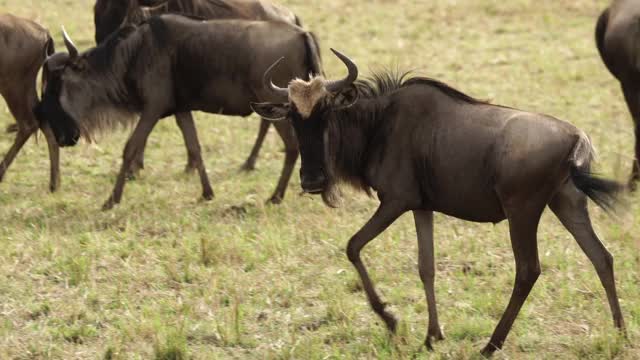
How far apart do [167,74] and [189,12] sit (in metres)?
1.43

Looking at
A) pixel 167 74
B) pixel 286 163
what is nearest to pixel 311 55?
pixel 286 163

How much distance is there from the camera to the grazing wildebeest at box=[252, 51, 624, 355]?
19.4 ft

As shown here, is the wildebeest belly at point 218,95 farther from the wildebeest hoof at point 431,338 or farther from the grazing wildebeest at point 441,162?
the wildebeest hoof at point 431,338

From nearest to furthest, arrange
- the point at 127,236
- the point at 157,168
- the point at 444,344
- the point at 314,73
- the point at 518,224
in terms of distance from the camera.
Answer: the point at 518,224 < the point at 444,344 < the point at 127,236 < the point at 314,73 < the point at 157,168

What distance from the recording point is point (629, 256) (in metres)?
7.89

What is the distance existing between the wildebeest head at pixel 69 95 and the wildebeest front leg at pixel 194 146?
2.34 ft

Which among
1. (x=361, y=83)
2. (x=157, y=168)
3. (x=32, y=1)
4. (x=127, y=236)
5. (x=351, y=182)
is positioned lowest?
(x=32, y=1)

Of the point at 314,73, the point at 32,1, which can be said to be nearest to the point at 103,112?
the point at 314,73

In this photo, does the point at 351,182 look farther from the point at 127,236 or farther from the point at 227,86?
the point at 227,86

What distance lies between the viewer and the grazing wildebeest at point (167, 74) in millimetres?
9391

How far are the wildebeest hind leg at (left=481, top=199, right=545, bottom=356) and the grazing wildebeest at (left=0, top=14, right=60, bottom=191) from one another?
5049 mm

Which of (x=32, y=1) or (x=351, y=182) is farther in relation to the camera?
(x=32, y=1)

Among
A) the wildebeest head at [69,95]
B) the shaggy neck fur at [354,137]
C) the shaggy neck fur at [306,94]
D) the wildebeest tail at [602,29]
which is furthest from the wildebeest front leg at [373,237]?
the wildebeest tail at [602,29]

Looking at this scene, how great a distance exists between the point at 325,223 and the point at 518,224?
2955mm
